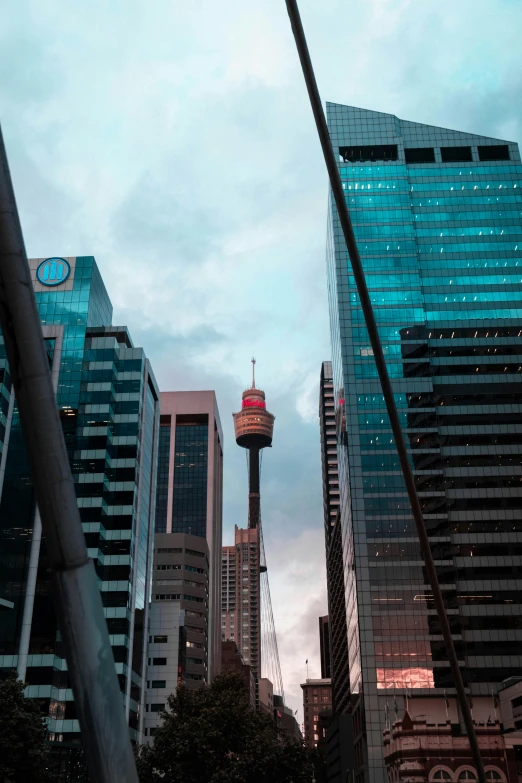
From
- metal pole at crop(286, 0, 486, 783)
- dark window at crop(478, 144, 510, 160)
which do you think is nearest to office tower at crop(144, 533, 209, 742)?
dark window at crop(478, 144, 510, 160)

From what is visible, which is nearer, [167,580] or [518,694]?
[518,694]

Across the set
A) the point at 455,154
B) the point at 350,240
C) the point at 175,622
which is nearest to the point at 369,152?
the point at 455,154

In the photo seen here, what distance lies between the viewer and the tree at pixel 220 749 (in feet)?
190

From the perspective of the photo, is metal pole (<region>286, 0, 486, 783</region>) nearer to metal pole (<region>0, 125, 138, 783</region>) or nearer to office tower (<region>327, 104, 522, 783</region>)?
metal pole (<region>0, 125, 138, 783</region>)

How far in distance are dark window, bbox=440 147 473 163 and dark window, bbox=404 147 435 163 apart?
7.56 ft

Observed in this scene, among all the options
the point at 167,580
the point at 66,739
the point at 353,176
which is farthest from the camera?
the point at 167,580

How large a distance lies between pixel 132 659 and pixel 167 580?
228 feet

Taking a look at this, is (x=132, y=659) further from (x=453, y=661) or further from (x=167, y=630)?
(x=453, y=661)

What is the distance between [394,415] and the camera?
8.75 metres

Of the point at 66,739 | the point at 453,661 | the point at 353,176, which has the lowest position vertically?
the point at 453,661

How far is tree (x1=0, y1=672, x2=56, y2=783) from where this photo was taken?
52.8 m

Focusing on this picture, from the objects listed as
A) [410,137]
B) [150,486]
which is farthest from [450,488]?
[410,137]

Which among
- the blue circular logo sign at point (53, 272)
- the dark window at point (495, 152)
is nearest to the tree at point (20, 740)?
the blue circular logo sign at point (53, 272)

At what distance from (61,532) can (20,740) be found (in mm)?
53337
